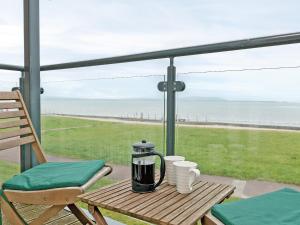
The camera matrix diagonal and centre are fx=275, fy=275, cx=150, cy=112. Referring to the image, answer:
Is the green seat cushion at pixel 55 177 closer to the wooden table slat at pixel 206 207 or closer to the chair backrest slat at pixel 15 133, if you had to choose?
the chair backrest slat at pixel 15 133

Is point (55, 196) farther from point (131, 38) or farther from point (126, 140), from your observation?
point (131, 38)

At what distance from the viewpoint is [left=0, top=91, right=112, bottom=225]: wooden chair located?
130 cm

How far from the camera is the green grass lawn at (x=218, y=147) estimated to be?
1391 millimetres

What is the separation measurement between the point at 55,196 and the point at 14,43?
7.91 feet

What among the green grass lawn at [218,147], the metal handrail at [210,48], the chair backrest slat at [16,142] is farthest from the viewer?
the chair backrest slat at [16,142]

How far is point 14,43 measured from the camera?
3.10 m

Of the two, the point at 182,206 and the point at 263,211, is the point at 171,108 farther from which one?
the point at 263,211

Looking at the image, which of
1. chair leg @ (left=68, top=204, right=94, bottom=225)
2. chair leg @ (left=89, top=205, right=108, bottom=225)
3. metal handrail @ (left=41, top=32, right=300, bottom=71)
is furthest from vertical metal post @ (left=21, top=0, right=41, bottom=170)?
chair leg @ (left=89, top=205, right=108, bottom=225)

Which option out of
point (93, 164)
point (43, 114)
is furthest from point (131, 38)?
point (93, 164)

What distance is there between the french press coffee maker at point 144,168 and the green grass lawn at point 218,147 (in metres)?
0.47

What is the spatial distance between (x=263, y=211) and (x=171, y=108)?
88cm

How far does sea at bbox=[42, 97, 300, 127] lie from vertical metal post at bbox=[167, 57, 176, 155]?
0.04 m

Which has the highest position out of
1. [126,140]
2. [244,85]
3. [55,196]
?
[244,85]

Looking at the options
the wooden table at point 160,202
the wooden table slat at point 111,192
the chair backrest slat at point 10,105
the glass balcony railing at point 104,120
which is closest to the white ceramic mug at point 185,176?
the wooden table at point 160,202
